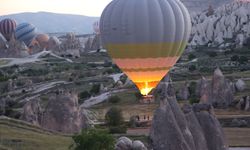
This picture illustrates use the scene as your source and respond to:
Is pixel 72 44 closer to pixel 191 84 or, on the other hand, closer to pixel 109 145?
pixel 191 84

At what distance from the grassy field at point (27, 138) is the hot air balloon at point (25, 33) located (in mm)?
123653

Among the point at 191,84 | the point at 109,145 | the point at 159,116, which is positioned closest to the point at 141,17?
the point at 159,116

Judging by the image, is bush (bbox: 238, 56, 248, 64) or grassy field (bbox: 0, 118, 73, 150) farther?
bush (bbox: 238, 56, 248, 64)

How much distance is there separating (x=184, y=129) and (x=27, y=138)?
7.99 metres

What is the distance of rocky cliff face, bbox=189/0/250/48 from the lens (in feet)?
449

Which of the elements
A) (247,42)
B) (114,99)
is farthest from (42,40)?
(114,99)

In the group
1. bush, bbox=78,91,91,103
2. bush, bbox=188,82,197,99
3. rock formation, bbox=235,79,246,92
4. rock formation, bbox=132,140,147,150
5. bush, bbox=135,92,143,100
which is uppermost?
rock formation, bbox=132,140,147,150

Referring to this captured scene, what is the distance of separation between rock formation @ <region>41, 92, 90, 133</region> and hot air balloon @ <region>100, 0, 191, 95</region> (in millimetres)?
5655

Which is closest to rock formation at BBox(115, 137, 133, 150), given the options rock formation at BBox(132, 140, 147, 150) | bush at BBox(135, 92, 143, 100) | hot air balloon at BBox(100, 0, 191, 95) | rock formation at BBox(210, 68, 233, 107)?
rock formation at BBox(132, 140, 147, 150)

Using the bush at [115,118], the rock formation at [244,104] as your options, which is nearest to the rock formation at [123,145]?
the bush at [115,118]

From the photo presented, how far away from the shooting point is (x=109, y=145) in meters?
22.7

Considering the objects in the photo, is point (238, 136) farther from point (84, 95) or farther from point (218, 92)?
point (84, 95)

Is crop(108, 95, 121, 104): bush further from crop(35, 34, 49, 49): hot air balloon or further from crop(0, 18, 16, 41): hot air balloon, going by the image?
crop(35, 34, 49, 49): hot air balloon

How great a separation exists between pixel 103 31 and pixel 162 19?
3923mm
